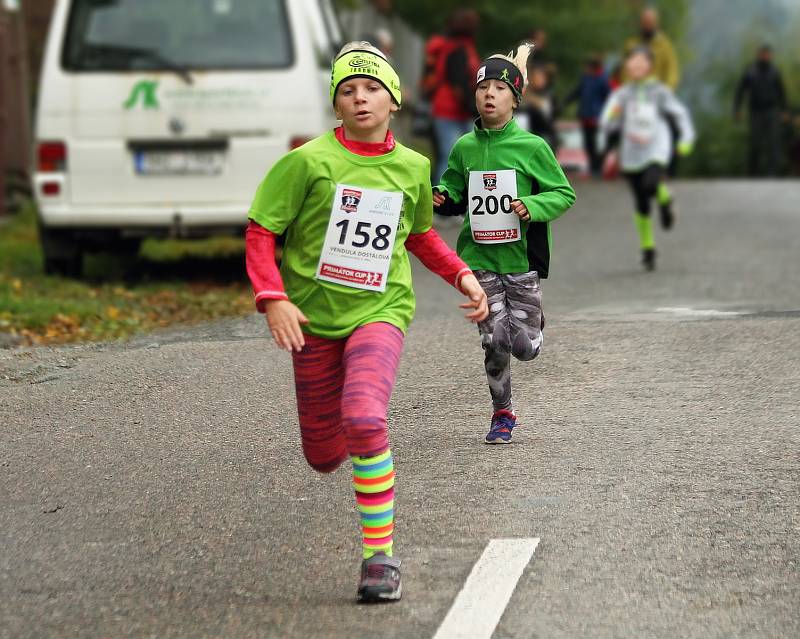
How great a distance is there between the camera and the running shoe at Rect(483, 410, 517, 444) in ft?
22.5

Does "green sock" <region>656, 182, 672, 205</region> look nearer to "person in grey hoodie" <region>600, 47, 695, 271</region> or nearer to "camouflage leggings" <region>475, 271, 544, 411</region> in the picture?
"person in grey hoodie" <region>600, 47, 695, 271</region>

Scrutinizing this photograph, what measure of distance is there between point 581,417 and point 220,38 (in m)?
5.86

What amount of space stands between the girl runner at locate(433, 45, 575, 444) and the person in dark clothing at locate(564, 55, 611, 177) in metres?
20.6

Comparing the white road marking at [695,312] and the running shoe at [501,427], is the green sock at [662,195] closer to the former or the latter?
the white road marking at [695,312]

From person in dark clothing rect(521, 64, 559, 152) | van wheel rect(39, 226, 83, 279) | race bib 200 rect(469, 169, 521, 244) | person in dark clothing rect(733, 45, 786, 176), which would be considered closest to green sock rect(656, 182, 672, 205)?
van wheel rect(39, 226, 83, 279)

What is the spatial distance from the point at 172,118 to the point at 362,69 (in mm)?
7362

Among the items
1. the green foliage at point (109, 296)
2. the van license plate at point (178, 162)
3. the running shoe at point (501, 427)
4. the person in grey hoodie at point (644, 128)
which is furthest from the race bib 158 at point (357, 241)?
the person in grey hoodie at point (644, 128)

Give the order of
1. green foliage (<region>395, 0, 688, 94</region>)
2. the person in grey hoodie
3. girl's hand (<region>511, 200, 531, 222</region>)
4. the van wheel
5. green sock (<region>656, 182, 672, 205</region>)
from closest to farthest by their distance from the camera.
A: girl's hand (<region>511, 200, 531, 222</region>), the van wheel, the person in grey hoodie, green sock (<region>656, 182, 672, 205</region>), green foliage (<region>395, 0, 688, 94</region>)

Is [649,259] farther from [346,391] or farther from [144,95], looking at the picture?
[346,391]

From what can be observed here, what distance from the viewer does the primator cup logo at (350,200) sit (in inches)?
200

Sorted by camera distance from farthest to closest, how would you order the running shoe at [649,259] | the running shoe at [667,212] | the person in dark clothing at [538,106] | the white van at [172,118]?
the person in dark clothing at [538,106] → the running shoe at [667,212] → the running shoe at [649,259] → the white van at [172,118]

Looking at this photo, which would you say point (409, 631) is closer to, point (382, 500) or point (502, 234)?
point (382, 500)

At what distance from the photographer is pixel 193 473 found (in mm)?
6512

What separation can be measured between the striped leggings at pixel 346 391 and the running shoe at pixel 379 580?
30cm
